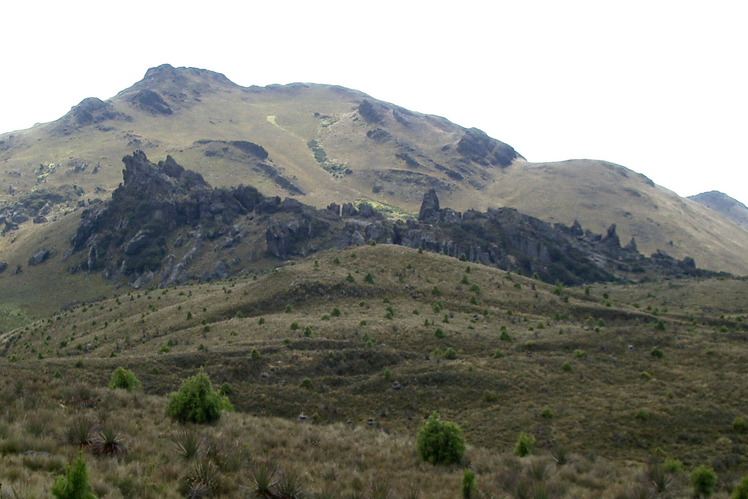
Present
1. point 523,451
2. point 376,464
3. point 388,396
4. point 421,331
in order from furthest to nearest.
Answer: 1. point 421,331
2. point 388,396
3. point 523,451
4. point 376,464

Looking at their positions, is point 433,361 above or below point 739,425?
below

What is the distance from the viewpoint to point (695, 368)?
39031mm

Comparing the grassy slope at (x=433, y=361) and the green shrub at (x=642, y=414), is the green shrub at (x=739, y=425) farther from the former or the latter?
the green shrub at (x=642, y=414)

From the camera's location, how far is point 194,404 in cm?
2097

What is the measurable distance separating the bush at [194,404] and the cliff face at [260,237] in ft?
254

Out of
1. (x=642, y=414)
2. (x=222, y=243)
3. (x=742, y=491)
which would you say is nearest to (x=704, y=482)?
(x=742, y=491)

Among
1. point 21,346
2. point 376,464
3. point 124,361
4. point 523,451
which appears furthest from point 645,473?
point 21,346

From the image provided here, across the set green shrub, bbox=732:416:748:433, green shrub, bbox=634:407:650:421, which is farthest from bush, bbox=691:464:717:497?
green shrub, bbox=732:416:748:433

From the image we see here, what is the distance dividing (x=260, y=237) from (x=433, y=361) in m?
73.8

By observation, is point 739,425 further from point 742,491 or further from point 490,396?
point 742,491

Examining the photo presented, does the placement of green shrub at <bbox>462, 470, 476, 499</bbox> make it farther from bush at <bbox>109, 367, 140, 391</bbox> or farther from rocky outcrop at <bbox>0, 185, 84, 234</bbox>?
rocky outcrop at <bbox>0, 185, 84, 234</bbox>

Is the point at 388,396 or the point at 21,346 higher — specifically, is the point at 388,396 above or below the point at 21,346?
above

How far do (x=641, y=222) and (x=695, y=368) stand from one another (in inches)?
6334

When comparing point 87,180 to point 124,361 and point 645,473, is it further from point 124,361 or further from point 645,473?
point 645,473
